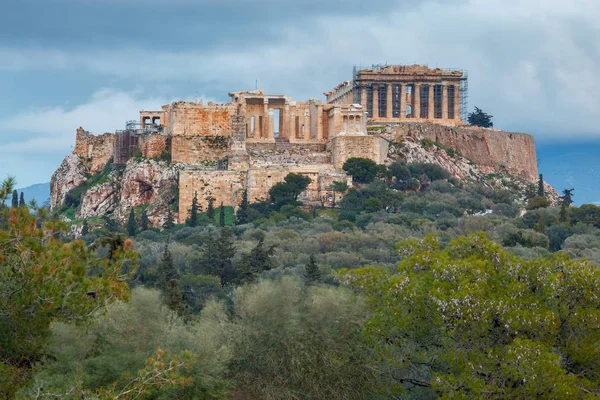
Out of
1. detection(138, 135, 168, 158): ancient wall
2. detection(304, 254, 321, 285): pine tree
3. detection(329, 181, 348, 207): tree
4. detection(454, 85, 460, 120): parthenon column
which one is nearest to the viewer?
detection(304, 254, 321, 285): pine tree

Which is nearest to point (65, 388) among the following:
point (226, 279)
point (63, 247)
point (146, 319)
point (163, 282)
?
point (63, 247)

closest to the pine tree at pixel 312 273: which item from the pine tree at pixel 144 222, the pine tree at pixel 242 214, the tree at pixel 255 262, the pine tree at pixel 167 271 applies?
the tree at pixel 255 262

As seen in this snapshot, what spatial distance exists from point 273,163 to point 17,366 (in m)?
39.7

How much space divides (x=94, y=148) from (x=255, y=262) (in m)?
24.8

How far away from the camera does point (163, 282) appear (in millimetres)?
42531

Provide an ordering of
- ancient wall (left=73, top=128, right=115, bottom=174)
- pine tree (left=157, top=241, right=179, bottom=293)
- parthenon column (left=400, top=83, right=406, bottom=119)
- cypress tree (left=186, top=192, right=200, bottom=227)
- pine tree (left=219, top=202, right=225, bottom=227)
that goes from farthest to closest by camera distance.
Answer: parthenon column (left=400, top=83, right=406, bottom=119), ancient wall (left=73, top=128, right=115, bottom=174), cypress tree (left=186, top=192, right=200, bottom=227), pine tree (left=219, top=202, right=225, bottom=227), pine tree (left=157, top=241, right=179, bottom=293)

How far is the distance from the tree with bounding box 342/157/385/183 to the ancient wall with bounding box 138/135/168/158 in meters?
9.41

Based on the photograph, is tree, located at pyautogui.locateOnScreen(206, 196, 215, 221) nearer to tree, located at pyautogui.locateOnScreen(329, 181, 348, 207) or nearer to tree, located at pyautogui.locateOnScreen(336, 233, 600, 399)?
tree, located at pyautogui.locateOnScreen(329, 181, 348, 207)

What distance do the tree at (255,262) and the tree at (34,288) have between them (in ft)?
78.3

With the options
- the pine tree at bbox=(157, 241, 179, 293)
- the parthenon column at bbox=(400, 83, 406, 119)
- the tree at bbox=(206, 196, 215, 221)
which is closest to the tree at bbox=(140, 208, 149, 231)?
the tree at bbox=(206, 196, 215, 221)

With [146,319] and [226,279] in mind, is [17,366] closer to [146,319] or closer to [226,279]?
[146,319]

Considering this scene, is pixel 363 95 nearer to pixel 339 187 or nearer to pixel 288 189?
pixel 339 187

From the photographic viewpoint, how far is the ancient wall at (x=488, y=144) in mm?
69938

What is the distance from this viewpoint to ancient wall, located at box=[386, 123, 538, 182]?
6994cm
